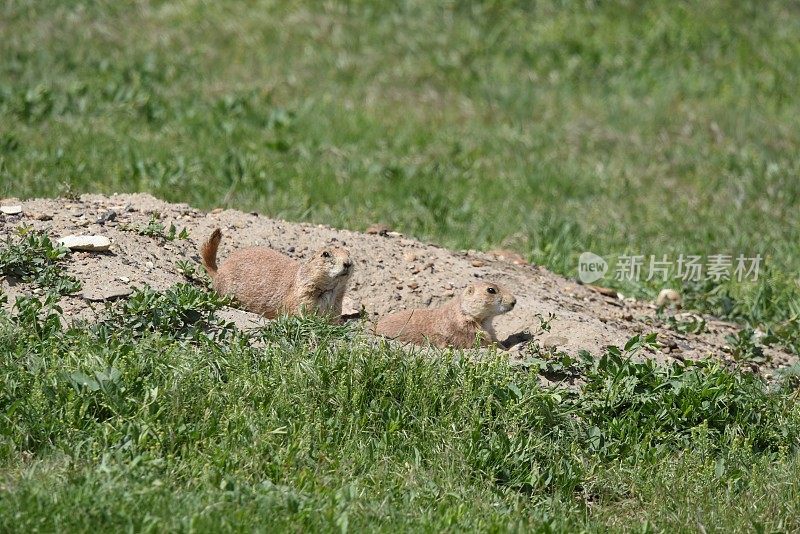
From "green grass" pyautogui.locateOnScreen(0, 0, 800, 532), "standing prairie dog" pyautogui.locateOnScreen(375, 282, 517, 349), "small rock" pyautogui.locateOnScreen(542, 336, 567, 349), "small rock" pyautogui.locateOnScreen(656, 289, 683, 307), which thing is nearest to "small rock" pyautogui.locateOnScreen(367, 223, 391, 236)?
"green grass" pyautogui.locateOnScreen(0, 0, 800, 532)

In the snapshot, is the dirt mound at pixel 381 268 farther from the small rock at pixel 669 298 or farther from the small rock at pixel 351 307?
the small rock at pixel 669 298

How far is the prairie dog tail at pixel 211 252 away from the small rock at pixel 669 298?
124 inches

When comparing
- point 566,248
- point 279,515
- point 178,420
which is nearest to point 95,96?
point 566,248

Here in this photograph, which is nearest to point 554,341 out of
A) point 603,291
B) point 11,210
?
point 603,291

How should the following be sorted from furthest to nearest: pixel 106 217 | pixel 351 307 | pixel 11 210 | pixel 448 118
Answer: pixel 448 118 → pixel 351 307 → pixel 106 217 → pixel 11 210

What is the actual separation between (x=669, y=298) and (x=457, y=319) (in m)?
1.96

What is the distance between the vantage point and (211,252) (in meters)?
6.88

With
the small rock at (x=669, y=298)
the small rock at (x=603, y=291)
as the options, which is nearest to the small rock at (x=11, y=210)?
the small rock at (x=603, y=291)

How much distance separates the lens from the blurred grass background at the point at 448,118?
30.6ft

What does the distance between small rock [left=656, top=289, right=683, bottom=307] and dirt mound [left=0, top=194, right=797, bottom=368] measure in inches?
4.7

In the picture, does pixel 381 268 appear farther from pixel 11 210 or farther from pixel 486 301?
pixel 11 210

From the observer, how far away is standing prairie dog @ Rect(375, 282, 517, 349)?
6789 mm

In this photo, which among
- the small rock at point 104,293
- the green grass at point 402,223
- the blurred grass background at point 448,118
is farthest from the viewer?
the blurred grass background at point 448,118

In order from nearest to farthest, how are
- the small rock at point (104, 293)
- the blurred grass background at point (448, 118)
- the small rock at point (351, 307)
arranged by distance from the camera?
1. the small rock at point (104, 293)
2. the small rock at point (351, 307)
3. the blurred grass background at point (448, 118)
